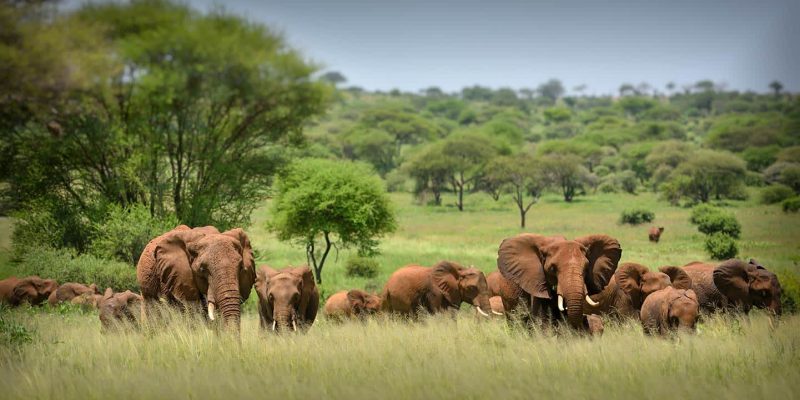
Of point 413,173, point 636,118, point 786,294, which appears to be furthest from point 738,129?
point 786,294

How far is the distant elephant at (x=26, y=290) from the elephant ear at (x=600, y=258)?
13.1 meters

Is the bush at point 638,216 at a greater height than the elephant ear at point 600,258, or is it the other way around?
the elephant ear at point 600,258

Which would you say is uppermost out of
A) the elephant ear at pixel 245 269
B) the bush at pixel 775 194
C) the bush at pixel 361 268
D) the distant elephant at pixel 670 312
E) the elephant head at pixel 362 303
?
the elephant ear at pixel 245 269

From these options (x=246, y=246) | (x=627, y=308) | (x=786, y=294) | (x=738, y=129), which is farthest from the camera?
(x=738, y=129)

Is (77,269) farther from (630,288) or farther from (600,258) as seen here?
(600,258)

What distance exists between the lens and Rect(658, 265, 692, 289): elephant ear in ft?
47.9

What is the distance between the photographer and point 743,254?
33.8 m

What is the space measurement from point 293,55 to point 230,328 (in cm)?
1250

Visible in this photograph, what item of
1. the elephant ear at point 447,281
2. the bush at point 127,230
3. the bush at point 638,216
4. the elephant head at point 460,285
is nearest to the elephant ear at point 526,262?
the elephant head at point 460,285

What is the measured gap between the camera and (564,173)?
2534 inches

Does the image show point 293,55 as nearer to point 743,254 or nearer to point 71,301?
point 71,301

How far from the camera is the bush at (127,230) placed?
20.0 m

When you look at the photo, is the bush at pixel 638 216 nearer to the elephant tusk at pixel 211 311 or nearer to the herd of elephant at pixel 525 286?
the herd of elephant at pixel 525 286

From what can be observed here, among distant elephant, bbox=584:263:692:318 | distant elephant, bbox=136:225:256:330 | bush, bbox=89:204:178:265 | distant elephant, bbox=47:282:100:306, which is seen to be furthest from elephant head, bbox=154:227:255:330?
bush, bbox=89:204:178:265
